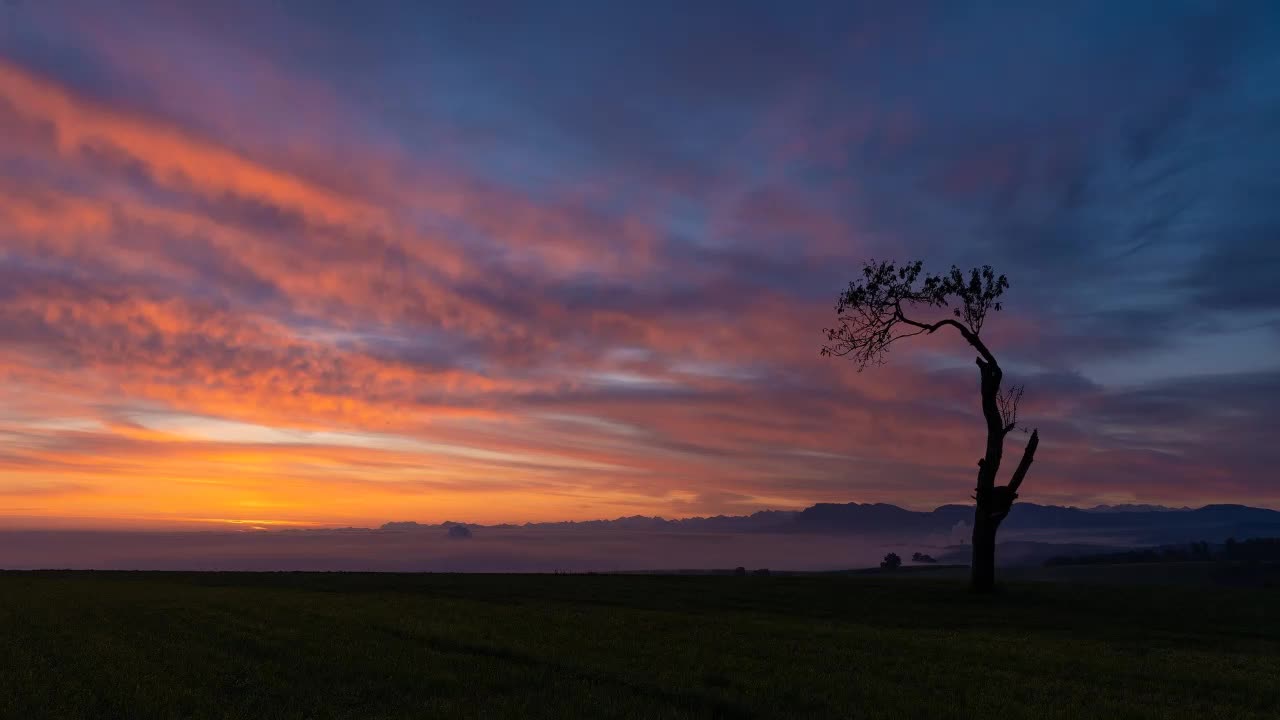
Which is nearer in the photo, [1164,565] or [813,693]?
[813,693]

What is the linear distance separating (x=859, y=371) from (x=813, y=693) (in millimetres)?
36301

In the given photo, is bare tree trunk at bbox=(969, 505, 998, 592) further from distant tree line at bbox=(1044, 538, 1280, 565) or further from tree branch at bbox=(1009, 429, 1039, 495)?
distant tree line at bbox=(1044, 538, 1280, 565)

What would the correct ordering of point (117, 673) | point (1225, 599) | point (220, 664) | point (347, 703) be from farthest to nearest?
point (1225, 599) < point (220, 664) < point (117, 673) < point (347, 703)

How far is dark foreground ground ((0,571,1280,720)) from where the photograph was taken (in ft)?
51.5

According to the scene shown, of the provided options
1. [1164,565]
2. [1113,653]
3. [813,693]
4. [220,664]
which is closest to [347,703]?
[220,664]

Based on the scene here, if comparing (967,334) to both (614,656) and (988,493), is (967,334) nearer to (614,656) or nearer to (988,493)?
(988,493)

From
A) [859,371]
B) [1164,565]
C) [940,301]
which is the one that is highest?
[940,301]

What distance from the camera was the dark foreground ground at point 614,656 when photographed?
51.5 ft

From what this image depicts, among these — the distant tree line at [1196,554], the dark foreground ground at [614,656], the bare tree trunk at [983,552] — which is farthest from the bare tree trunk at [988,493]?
the distant tree line at [1196,554]

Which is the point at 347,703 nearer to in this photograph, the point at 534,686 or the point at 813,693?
the point at 534,686

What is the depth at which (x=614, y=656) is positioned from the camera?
2052cm

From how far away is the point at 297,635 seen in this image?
23.4 metres

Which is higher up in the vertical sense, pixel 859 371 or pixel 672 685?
pixel 859 371

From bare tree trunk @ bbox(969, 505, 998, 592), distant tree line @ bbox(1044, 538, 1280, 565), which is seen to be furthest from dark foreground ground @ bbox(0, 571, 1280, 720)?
distant tree line @ bbox(1044, 538, 1280, 565)
